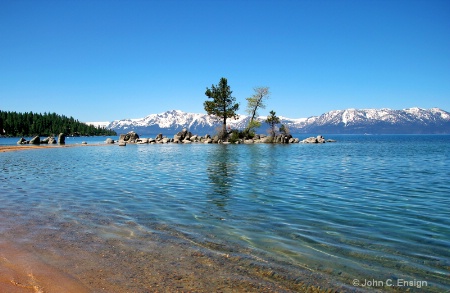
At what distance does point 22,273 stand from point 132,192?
39.4 feet

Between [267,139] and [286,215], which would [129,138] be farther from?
[286,215]

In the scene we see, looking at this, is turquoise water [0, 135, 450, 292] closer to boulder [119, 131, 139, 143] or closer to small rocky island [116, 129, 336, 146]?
small rocky island [116, 129, 336, 146]

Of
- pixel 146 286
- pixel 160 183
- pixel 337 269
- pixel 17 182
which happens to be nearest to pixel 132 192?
pixel 160 183

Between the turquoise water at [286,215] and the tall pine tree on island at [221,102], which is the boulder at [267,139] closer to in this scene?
the tall pine tree on island at [221,102]

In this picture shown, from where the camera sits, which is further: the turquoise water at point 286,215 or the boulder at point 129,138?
the boulder at point 129,138

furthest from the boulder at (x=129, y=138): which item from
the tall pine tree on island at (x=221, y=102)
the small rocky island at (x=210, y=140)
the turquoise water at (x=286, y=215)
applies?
the turquoise water at (x=286, y=215)

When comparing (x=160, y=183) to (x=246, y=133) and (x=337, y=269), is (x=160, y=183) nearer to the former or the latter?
(x=337, y=269)

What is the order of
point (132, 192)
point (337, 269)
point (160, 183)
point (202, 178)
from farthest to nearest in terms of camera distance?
1. point (202, 178)
2. point (160, 183)
3. point (132, 192)
4. point (337, 269)

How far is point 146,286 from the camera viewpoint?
23.2 feet

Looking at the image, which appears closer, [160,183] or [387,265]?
[387,265]

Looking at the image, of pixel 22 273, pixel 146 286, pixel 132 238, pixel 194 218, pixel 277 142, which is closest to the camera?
pixel 146 286

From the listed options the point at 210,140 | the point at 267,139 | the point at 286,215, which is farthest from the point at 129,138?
the point at 286,215

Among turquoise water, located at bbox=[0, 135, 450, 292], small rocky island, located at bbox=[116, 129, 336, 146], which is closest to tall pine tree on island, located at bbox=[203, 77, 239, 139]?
small rocky island, located at bbox=[116, 129, 336, 146]

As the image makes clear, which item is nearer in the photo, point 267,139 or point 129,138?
point 267,139
